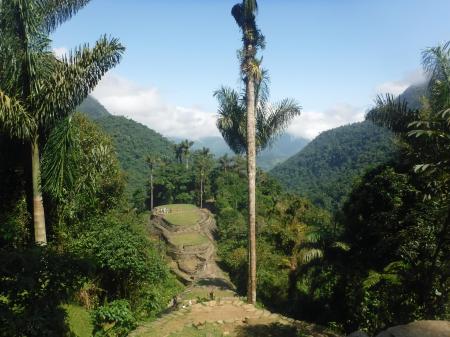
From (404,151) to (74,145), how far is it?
9.18 m

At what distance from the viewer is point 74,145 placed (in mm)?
7164

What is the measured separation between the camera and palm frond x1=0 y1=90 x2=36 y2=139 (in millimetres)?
6538

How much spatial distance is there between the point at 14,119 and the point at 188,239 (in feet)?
100

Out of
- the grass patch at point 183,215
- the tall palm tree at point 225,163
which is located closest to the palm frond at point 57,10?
the grass patch at point 183,215

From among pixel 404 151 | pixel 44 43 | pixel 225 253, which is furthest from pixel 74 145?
pixel 225 253

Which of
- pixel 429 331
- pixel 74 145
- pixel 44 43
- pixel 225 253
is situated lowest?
pixel 225 253

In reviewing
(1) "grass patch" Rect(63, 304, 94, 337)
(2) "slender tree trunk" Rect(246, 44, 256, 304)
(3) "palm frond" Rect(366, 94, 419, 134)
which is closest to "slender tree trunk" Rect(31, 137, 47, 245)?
(1) "grass patch" Rect(63, 304, 94, 337)

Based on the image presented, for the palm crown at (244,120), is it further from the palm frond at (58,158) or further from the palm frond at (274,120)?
the palm frond at (58,158)

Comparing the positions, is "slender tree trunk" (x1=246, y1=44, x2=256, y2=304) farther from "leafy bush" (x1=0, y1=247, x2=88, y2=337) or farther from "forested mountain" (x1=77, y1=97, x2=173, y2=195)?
"forested mountain" (x1=77, y1=97, x2=173, y2=195)

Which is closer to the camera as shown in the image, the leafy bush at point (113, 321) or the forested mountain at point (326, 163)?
the leafy bush at point (113, 321)

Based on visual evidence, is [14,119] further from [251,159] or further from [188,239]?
[188,239]

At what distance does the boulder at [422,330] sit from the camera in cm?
483

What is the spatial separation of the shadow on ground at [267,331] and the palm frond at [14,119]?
6639 millimetres

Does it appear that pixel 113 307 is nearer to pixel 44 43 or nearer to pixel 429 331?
pixel 44 43
